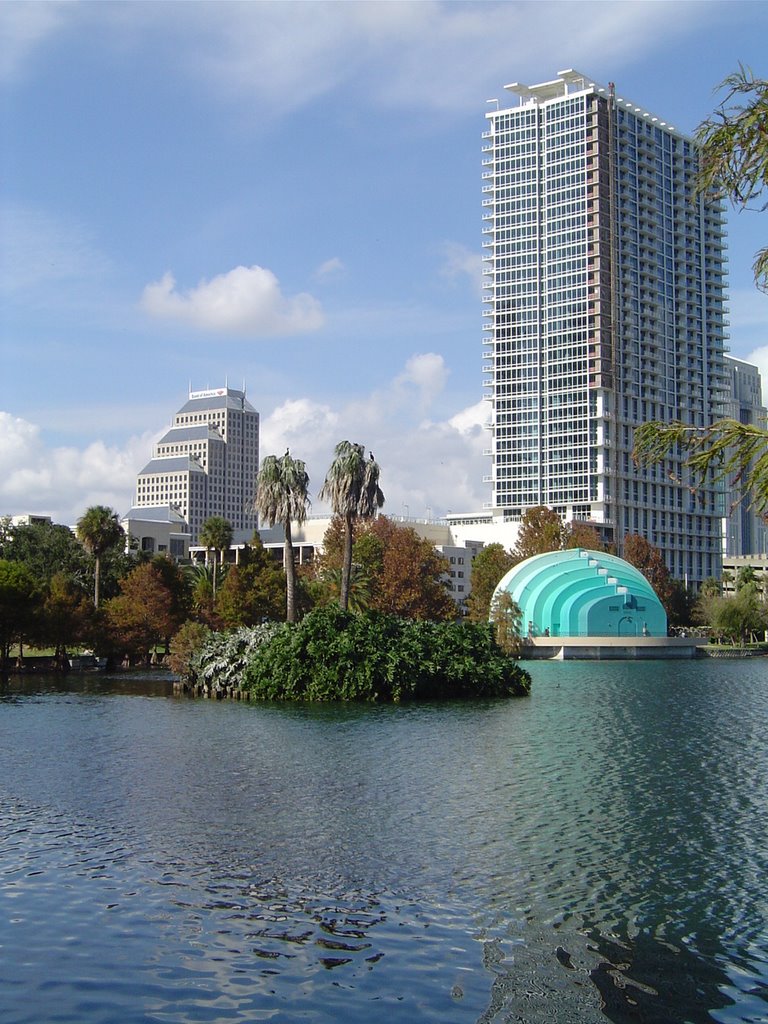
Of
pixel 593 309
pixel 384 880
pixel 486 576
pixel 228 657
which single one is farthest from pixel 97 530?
pixel 593 309

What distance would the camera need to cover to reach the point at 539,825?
20.2 m

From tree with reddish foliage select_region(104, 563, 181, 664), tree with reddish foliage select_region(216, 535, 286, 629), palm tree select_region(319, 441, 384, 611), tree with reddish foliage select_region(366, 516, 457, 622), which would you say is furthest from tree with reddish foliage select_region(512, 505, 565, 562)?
palm tree select_region(319, 441, 384, 611)

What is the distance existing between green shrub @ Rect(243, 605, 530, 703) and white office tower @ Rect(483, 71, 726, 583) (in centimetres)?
12621

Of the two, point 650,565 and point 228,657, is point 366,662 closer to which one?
point 228,657

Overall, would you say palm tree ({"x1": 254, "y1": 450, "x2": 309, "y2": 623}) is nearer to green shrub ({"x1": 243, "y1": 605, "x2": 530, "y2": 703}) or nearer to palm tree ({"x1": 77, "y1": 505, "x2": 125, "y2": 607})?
green shrub ({"x1": 243, "y1": 605, "x2": 530, "y2": 703})

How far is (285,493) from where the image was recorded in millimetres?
65625

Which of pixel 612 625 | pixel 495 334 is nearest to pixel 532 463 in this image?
pixel 495 334

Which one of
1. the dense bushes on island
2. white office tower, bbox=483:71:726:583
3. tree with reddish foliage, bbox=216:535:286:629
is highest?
white office tower, bbox=483:71:726:583

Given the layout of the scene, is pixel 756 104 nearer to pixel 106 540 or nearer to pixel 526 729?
pixel 526 729

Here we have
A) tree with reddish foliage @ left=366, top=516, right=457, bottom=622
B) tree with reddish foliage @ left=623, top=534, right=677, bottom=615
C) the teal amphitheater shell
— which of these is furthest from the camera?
tree with reddish foliage @ left=623, top=534, right=677, bottom=615

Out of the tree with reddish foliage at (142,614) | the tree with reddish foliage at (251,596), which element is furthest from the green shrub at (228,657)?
the tree with reddish foliage at (251,596)

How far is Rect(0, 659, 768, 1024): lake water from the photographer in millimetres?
11781

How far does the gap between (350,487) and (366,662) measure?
20.9m

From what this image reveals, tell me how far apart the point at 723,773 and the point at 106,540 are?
69.5 meters
